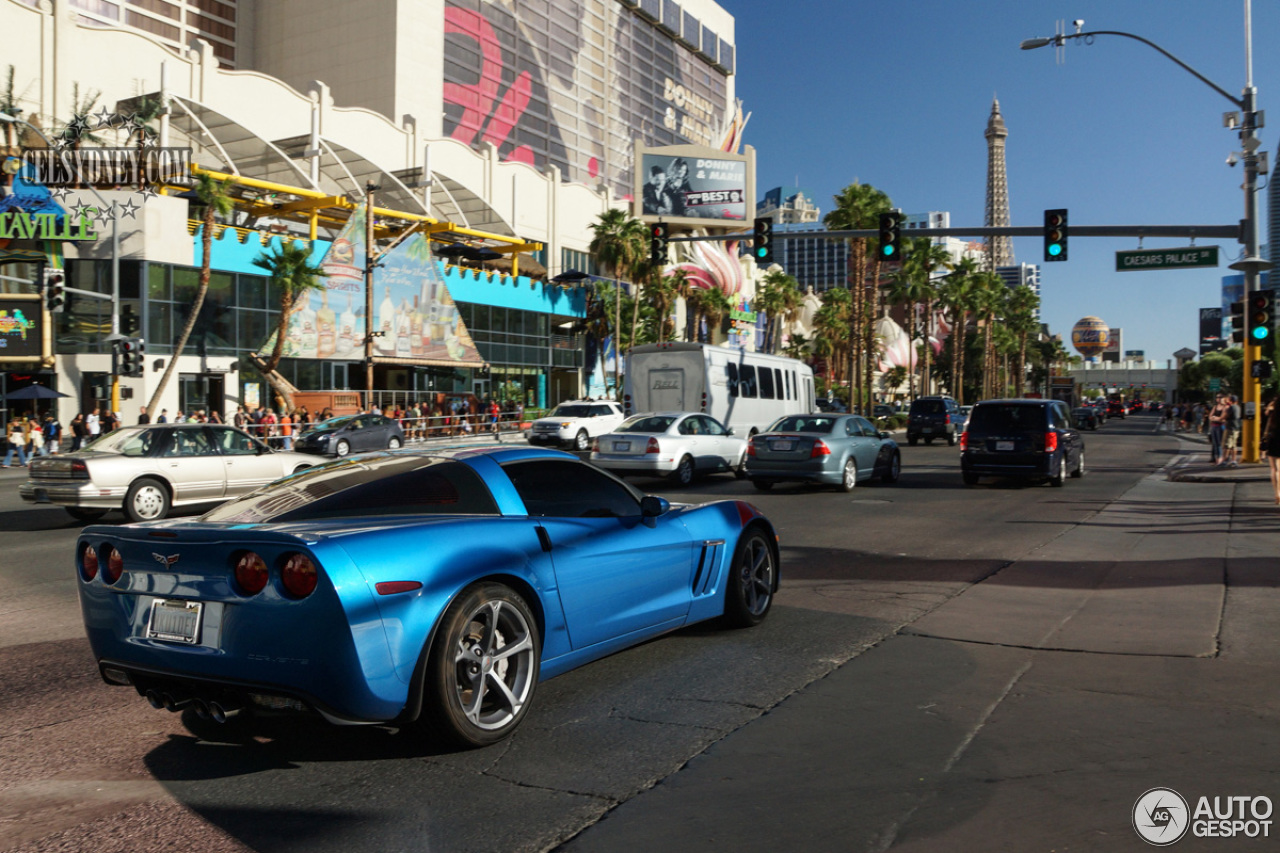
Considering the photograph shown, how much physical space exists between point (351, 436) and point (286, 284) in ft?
38.9

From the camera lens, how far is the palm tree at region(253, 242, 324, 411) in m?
38.8

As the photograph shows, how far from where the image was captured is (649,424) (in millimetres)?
18703

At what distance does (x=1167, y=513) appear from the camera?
561 inches

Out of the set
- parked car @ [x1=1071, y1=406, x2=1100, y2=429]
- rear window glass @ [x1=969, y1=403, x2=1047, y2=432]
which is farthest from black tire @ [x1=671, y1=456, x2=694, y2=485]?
parked car @ [x1=1071, y1=406, x2=1100, y2=429]

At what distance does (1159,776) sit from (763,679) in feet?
6.71

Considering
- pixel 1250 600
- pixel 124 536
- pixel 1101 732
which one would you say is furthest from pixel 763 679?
pixel 1250 600

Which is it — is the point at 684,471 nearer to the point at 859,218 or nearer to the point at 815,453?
the point at 815,453

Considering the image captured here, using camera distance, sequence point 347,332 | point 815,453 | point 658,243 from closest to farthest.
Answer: point 815,453, point 658,243, point 347,332

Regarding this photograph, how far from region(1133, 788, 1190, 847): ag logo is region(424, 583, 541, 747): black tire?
2.53m

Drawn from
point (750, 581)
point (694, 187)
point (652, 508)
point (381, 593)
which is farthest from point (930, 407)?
point (694, 187)

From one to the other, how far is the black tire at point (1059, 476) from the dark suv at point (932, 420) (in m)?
18.0

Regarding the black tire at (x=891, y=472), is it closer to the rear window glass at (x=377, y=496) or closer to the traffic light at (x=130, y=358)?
the rear window glass at (x=377, y=496)

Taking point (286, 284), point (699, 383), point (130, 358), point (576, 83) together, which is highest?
point (576, 83)

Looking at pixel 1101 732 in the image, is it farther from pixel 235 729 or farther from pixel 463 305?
pixel 463 305
